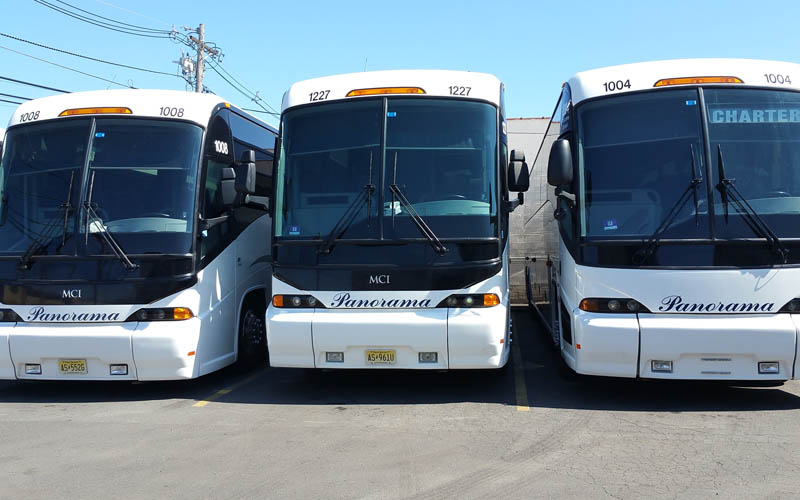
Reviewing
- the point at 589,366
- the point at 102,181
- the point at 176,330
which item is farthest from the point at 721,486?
the point at 102,181

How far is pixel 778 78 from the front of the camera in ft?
21.1

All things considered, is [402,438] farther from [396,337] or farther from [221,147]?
[221,147]

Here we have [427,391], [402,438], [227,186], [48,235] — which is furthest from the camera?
[227,186]

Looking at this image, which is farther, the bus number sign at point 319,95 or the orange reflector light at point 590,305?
the bus number sign at point 319,95

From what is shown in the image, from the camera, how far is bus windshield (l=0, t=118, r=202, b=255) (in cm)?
700

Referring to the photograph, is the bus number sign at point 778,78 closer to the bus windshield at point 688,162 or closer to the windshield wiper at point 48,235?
the bus windshield at point 688,162

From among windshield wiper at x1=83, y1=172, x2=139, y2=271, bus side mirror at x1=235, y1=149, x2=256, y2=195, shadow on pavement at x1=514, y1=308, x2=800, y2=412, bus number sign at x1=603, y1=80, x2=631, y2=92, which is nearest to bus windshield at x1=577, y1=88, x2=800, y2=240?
bus number sign at x1=603, y1=80, x2=631, y2=92

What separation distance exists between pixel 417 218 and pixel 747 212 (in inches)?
122

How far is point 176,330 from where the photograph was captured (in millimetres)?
6824

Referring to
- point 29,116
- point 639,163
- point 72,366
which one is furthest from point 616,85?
point 29,116

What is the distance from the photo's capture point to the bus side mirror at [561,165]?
21.4ft

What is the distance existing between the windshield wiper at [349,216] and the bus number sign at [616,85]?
261 centimetres

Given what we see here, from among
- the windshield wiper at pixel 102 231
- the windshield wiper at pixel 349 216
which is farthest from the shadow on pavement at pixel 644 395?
the windshield wiper at pixel 102 231

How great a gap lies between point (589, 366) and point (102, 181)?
5.47 metres
